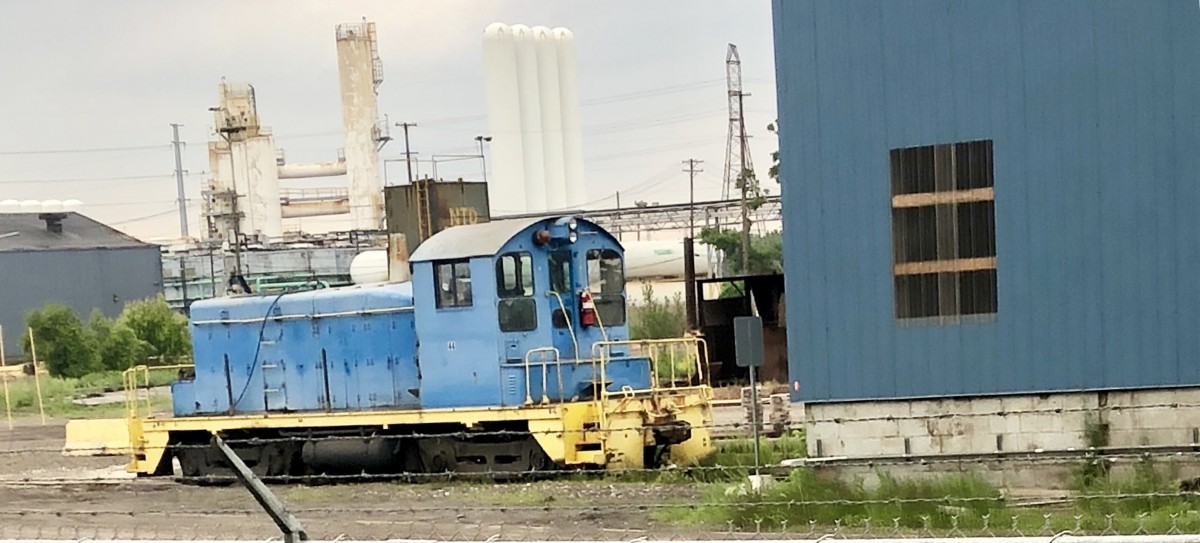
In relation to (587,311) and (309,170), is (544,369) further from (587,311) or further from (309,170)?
(309,170)

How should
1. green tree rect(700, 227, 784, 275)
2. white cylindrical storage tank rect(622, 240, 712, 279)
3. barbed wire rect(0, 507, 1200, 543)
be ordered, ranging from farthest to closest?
1. white cylindrical storage tank rect(622, 240, 712, 279)
2. green tree rect(700, 227, 784, 275)
3. barbed wire rect(0, 507, 1200, 543)

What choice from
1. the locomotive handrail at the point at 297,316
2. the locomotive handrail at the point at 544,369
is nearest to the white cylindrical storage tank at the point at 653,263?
the locomotive handrail at the point at 297,316

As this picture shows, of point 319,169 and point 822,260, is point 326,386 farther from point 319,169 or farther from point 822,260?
point 319,169

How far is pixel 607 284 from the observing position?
16719 mm

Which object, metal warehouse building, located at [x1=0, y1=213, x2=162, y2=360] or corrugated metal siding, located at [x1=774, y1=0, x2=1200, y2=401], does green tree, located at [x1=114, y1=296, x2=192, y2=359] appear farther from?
corrugated metal siding, located at [x1=774, y1=0, x2=1200, y2=401]

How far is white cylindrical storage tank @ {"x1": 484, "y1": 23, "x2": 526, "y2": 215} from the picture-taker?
252ft

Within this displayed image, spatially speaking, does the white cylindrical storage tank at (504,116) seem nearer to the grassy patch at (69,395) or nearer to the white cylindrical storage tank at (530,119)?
the white cylindrical storage tank at (530,119)

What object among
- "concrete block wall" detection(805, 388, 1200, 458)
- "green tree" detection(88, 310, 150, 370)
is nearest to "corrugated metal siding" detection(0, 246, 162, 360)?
"green tree" detection(88, 310, 150, 370)

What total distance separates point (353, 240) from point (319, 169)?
27.7 m

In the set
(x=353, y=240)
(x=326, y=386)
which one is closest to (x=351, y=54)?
(x=353, y=240)

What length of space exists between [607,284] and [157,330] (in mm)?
36873

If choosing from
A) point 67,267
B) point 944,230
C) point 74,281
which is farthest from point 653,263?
point 944,230

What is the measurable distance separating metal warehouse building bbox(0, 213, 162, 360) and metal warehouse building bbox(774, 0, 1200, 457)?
53315 mm

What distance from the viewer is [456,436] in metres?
15.3
